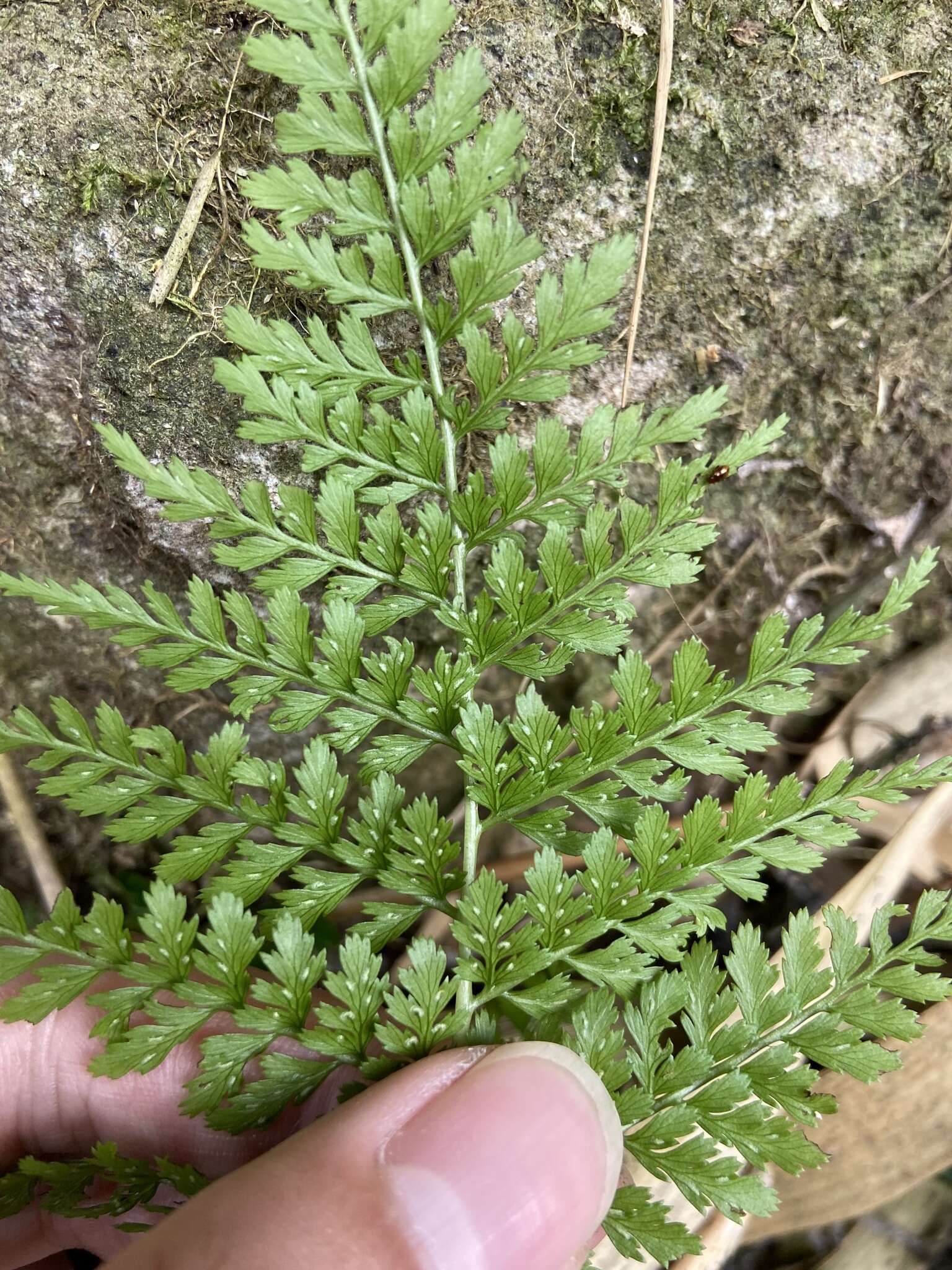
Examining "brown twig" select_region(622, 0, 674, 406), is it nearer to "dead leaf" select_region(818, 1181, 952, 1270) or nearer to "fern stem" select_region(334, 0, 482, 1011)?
"fern stem" select_region(334, 0, 482, 1011)

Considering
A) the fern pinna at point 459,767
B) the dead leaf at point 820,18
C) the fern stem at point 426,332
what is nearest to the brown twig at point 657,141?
the dead leaf at point 820,18

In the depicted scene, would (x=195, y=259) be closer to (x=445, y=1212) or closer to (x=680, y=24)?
(x=680, y=24)

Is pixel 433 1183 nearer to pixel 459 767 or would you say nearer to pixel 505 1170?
pixel 505 1170

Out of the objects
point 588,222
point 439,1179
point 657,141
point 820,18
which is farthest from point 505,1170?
point 820,18

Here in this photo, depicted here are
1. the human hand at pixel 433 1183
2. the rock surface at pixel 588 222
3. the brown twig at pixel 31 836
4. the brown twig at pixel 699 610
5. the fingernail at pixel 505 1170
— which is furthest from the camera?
the brown twig at pixel 31 836

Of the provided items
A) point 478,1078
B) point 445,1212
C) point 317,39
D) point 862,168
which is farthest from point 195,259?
point 445,1212

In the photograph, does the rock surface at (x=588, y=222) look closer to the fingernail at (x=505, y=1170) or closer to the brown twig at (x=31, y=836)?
the brown twig at (x=31, y=836)
